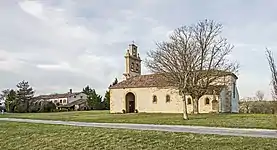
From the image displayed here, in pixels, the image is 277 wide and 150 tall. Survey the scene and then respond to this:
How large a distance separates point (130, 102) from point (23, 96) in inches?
1428

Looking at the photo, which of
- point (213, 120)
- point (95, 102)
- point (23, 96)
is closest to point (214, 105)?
point (213, 120)

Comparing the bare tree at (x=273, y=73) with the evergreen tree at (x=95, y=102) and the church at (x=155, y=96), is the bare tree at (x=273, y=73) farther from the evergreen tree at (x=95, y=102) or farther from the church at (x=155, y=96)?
the evergreen tree at (x=95, y=102)

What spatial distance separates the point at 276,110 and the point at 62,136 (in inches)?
440

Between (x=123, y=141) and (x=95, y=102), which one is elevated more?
(x=95, y=102)

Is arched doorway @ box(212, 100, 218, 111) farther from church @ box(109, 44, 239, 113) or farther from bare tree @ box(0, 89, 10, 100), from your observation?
bare tree @ box(0, 89, 10, 100)

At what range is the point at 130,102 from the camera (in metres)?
53.8

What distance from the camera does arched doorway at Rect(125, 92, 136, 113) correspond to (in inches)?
2099

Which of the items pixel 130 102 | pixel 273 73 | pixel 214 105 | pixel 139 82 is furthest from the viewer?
pixel 130 102

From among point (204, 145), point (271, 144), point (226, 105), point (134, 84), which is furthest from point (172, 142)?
point (134, 84)

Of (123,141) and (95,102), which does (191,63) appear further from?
(95,102)

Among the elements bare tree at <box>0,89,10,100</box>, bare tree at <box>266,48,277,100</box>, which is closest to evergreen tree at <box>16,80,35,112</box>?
bare tree at <box>0,89,10,100</box>

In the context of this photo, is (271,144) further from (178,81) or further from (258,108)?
(258,108)

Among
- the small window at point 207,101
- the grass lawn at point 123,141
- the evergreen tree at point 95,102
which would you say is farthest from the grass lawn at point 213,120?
the evergreen tree at point 95,102

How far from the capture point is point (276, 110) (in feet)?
44.1
